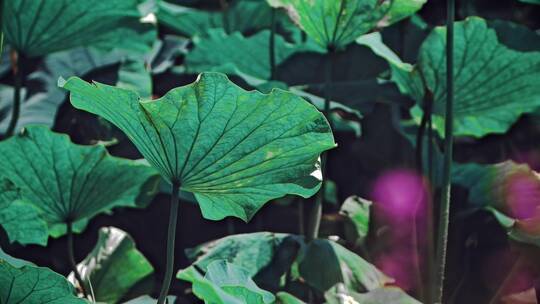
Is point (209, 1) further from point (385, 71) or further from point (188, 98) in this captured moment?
point (188, 98)

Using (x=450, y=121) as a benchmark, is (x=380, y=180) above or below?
below

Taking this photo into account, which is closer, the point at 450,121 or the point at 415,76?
the point at 450,121

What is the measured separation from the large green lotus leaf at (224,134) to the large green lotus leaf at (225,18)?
61cm

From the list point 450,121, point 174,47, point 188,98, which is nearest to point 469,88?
point 450,121

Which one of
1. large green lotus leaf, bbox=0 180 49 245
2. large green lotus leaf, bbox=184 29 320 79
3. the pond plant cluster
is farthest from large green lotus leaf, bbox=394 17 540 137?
large green lotus leaf, bbox=0 180 49 245

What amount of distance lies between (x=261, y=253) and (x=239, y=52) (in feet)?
1.13

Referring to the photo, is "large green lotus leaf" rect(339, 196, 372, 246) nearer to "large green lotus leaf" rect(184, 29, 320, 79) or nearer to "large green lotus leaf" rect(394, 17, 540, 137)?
"large green lotus leaf" rect(394, 17, 540, 137)

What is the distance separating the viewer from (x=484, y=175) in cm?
102

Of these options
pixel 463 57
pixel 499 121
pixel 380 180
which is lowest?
pixel 380 180

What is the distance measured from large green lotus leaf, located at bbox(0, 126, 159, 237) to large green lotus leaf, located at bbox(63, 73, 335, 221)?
0.20 metres

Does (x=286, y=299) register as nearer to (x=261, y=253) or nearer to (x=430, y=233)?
(x=261, y=253)

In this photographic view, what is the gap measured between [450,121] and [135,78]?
0.54m

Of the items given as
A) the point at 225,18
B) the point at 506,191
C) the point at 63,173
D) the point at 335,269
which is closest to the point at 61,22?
the point at 63,173

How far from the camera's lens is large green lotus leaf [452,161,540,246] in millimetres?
949
